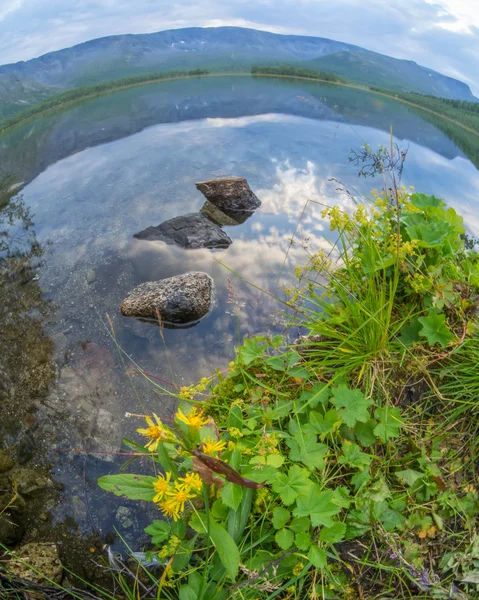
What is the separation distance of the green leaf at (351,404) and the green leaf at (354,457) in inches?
5.4

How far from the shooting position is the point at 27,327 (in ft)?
16.4

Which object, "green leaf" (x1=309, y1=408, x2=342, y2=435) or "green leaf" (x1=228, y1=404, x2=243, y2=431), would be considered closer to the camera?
"green leaf" (x1=228, y1=404, x2=243, y2=431)

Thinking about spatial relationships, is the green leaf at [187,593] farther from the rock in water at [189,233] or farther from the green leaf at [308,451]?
the rock in water at [189,233]

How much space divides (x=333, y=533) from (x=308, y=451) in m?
0.38

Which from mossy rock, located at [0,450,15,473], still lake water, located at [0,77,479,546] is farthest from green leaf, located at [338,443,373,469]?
mossy rock, located at [0,450,15,473]

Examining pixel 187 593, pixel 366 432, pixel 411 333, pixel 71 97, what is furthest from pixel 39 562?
pixel 71 97

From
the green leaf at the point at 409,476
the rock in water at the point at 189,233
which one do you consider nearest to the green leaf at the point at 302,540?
the green leaf at the point at 409,476

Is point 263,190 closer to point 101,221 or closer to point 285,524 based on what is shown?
point 101,221

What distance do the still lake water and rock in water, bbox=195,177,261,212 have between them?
33 centimetres

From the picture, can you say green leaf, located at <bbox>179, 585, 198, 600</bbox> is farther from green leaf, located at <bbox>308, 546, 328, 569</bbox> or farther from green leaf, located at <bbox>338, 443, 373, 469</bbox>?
green leaf, located at <bbox>338, 443, 373, 469</bbox>

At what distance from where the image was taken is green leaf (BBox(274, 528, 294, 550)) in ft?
4.83

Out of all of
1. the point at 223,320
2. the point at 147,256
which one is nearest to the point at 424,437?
the point at 223,320

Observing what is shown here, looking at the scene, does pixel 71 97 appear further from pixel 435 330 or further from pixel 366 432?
pixel 366 432

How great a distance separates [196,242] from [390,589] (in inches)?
231
